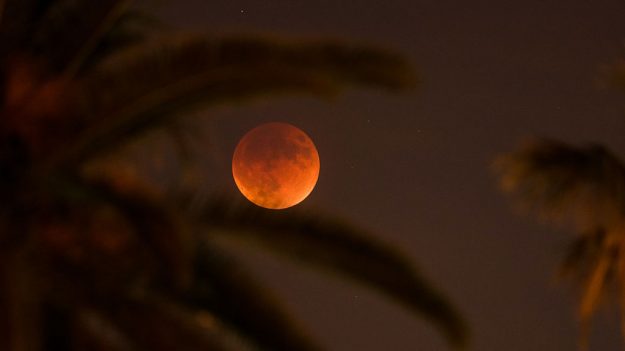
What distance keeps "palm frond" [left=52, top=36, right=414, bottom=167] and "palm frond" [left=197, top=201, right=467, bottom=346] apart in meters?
0.84

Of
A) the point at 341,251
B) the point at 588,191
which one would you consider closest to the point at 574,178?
the point at 588,191

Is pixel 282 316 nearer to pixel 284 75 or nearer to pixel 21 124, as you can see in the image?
pixel 284 75

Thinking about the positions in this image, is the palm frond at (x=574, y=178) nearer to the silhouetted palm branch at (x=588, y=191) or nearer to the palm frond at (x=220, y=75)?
the silhouetted palm branch at (x=588, y=191)

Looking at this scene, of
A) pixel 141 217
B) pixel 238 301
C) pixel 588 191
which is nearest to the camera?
pixel 141 217

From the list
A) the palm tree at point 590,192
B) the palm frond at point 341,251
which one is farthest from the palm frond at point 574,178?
the palm frond at point 341,251

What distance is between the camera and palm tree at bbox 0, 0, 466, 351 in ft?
18.1

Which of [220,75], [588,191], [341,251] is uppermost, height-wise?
[588,191]

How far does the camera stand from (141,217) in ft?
17.8

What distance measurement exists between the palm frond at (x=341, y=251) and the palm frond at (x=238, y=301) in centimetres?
36

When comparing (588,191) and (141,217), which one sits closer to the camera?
(141,217)

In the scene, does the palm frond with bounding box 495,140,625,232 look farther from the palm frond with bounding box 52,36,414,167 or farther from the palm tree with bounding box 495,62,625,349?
the palm frond with bounding box 52,36,414,167

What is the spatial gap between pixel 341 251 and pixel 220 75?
141 centimetres

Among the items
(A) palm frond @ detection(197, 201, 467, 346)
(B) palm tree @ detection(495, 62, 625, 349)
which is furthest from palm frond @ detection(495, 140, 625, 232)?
(A) palm frond @ detection(197, 201, 467, 346)

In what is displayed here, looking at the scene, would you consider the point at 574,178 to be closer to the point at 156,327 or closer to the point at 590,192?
the point at 590,192
